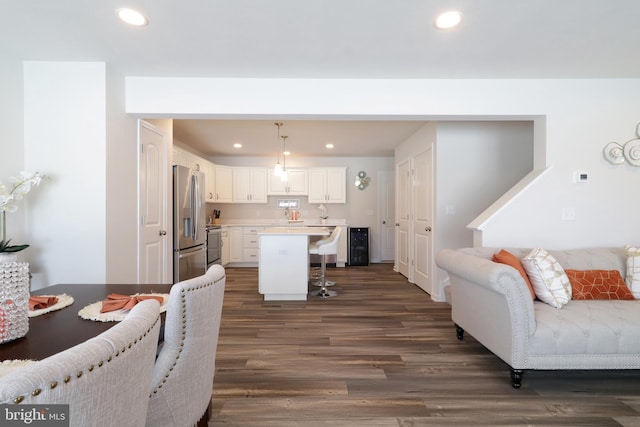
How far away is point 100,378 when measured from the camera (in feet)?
1.64

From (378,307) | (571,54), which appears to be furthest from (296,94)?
(378,307)

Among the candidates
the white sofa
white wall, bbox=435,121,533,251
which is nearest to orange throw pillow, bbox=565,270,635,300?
the white sofa

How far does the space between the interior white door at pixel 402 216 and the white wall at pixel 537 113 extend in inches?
89.1

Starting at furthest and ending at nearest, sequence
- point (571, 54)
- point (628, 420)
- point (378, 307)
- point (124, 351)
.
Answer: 1. point (378, 307)
2. point (571, 54)
3. point (628, 420)
4. point (124, 351)

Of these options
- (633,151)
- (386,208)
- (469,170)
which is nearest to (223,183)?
(386,208)

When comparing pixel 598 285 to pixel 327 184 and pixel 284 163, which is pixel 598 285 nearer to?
pixel 327 184

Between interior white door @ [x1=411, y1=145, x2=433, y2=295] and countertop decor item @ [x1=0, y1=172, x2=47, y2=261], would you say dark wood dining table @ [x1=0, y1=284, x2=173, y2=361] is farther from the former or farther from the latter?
interior white door @ [x1=411, y1=145, x2=433, y2=295]

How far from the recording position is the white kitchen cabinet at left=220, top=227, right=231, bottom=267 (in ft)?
21.0

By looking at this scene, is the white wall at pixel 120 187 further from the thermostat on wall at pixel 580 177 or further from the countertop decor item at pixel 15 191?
the thermostat on wall at pixel 580 177

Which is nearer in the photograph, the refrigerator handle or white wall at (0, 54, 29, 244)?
white wall at (0, 54, 29, 244)

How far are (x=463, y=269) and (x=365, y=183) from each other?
5.07 meters

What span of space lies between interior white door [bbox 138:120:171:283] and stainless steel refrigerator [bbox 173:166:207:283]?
0.49 feet

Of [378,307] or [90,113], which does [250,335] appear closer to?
[378,307]

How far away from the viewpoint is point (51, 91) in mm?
2650
